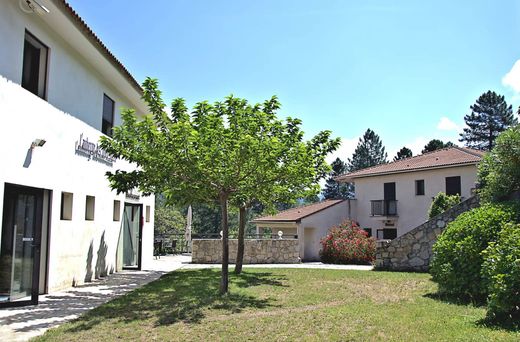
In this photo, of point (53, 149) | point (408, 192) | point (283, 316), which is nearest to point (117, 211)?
point (53, 149)

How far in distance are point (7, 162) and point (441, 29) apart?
10524 millimetres

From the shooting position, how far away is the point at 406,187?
28344mm

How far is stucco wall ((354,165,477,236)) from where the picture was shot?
25.6 metres

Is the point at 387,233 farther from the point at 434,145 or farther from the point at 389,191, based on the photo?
the point at 434,145

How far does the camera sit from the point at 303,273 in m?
15.1

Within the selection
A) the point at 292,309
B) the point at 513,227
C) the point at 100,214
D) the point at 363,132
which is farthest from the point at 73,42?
the point at 363,132

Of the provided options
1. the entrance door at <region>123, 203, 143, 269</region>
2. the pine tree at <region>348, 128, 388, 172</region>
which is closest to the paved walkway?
the entrance door at <region>123, 203, 143, 269</region>

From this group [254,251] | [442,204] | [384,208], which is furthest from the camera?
[384,208]

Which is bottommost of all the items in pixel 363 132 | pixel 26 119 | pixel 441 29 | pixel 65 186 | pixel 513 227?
pixel 513 227

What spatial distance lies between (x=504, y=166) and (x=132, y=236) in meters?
12.4

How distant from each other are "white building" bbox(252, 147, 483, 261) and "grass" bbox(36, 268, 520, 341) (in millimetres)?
14665

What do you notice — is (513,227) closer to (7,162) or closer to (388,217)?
(7,162)

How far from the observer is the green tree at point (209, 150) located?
908 centimetres

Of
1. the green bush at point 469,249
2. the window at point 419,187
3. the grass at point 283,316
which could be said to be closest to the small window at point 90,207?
the grass at point 283,316
